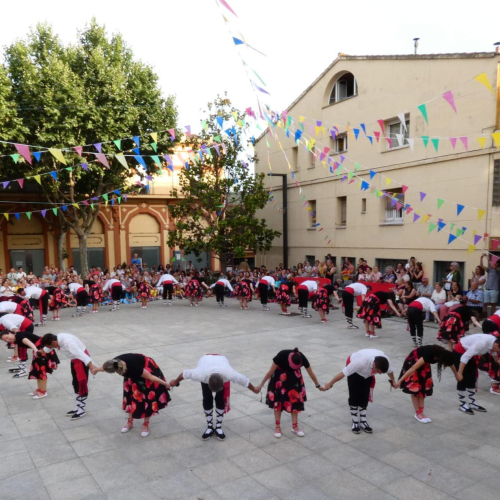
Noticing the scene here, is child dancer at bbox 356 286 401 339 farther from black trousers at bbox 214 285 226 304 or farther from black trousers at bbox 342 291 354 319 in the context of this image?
black trousers at bbox 214 285 226 304

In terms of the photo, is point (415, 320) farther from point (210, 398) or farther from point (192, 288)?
point (192, 288)

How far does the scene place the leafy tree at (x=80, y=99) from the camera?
1631cm

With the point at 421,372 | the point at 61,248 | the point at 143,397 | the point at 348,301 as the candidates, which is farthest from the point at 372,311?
the point at 61,248

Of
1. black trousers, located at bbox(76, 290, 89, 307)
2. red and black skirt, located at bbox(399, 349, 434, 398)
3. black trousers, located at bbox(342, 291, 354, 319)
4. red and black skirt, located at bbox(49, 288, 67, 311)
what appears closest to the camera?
red and black skirt, located at bbox(399, 349, 434, 398)

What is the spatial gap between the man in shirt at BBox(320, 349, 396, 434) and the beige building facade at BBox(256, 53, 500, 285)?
259 inches

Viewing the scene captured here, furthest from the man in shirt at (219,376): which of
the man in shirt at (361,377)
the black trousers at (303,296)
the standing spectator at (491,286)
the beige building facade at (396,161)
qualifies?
the standing spectator at (491,286)

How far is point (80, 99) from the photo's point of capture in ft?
54.2

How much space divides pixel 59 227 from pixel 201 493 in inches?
897

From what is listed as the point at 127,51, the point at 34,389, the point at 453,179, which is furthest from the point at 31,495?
the point at 127,51

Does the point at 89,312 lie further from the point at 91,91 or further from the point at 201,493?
the point at 201,493

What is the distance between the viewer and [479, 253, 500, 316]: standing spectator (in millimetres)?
11984

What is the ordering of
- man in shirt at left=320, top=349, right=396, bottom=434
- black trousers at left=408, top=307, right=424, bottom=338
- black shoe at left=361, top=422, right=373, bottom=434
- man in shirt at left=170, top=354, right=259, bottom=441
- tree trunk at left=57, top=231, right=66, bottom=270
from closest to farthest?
man in shirt at left=170, top=354, right=259, bottom=441
man in shirt at left=320, top=349, right=396, bottom=434
black shoe at left=361, top=422, right=373, bottom=434
black trousers at left=408, top=307, right=424, bottom=338
tree trunk at left=57, top=231, right=66, bottom=270

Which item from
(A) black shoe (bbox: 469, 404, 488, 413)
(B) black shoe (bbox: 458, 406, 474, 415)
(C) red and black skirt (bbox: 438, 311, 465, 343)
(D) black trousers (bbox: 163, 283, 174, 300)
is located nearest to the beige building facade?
(C) red and black skirt (bbox: 438, 311, 465, 343)

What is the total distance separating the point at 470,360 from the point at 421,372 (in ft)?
3.24
